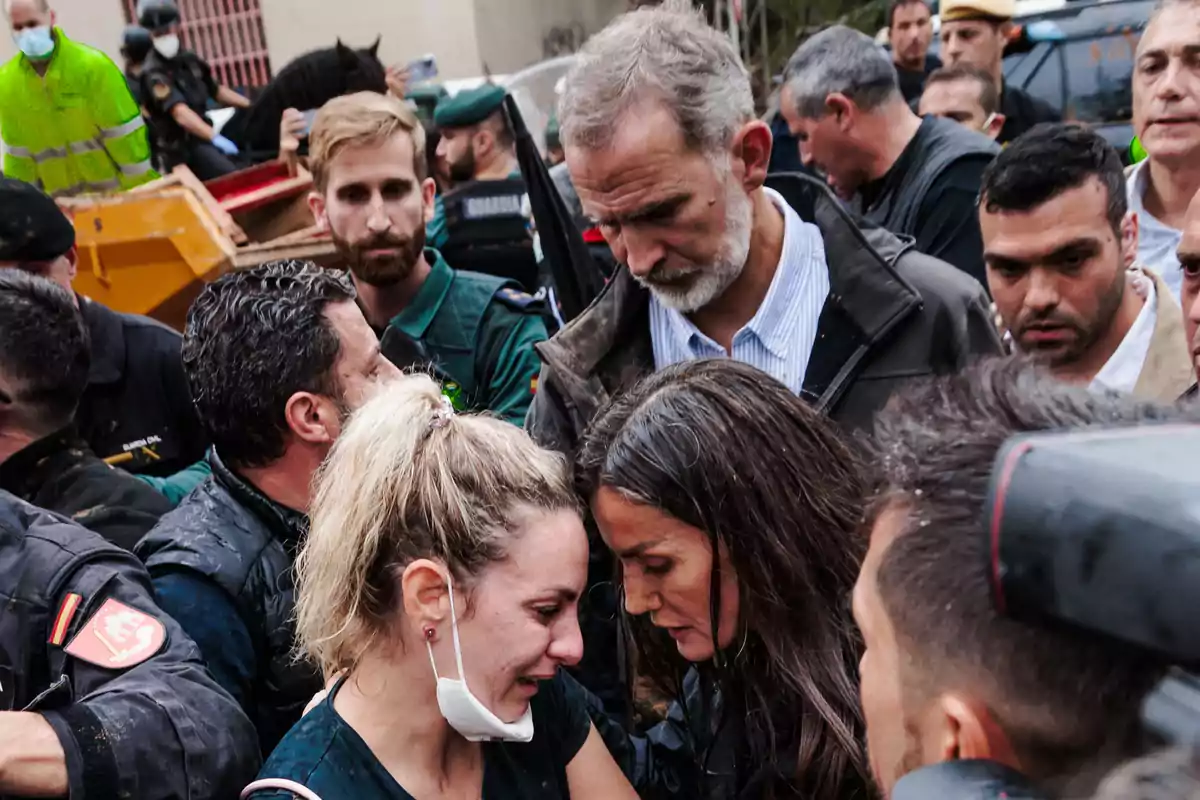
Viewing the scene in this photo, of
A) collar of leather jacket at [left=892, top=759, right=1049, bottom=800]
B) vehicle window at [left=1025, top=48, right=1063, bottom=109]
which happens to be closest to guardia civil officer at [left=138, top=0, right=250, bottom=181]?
vehicle window at [left=1025, top=48, right=1063, bottom=109]

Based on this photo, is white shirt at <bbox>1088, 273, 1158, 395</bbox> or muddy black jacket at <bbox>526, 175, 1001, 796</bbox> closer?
muddy black jacket at <bbox>526, 175, 1001, 796</bbox>

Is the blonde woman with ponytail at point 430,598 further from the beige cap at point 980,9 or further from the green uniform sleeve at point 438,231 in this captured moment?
the beige cap at point 980,9

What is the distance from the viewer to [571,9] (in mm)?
16141

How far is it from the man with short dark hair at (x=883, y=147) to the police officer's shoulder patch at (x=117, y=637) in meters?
2.94

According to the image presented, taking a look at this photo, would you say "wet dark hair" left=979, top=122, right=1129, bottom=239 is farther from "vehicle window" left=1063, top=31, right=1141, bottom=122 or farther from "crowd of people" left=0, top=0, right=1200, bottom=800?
"vehicle window" left=1063, top=31, right=1141, bottom=122

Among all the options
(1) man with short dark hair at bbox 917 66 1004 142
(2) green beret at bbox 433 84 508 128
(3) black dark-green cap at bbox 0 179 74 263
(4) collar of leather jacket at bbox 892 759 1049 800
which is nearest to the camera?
(4) collar of leather jacket at bbox 892 759 1049 800

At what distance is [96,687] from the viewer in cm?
172

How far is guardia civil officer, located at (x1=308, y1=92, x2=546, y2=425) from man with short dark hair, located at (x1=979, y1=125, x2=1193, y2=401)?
4.14 feet

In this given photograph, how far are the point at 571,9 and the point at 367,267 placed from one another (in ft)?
45.2

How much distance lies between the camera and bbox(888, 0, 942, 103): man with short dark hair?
6.46 m

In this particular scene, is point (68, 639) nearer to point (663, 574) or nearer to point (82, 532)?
point (82, 532)

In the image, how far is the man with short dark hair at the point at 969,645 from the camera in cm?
84

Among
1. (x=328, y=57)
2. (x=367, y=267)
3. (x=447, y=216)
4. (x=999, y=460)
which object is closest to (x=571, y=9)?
(x=328, y=57)

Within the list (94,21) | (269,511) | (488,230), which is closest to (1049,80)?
(488,230)
